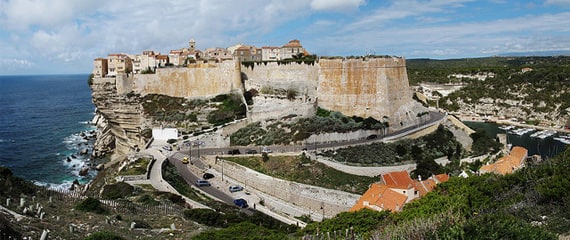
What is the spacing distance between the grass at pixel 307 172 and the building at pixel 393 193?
363 cm

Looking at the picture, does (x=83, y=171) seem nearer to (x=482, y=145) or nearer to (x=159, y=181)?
(x=159, y=181)

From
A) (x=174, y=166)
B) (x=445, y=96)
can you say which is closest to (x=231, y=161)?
(x=174, y=166)

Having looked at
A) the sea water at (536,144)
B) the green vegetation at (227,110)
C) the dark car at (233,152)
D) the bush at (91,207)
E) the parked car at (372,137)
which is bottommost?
the sea water at (536,144)

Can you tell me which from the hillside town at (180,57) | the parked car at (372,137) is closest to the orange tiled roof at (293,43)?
the hillside town at (180,57)

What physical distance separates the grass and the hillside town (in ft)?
62.1

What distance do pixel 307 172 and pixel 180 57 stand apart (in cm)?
2827

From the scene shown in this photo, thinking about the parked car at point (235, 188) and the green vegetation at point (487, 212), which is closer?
the green vegetation at point (487, 212)

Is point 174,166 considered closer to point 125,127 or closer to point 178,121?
point 178,121

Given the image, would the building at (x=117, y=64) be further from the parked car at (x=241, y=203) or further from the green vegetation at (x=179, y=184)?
the parked car at (x=241, y=203)

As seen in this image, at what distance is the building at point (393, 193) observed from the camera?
21234mm

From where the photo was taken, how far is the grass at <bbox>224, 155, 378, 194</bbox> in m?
28.6

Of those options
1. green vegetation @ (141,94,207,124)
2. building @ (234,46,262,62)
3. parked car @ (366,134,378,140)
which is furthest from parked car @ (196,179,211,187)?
building @ (234,46,262,62)

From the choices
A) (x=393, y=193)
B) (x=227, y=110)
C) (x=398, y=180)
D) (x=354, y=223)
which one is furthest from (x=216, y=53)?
(x=354, y=223)

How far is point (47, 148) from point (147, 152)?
2464cm
